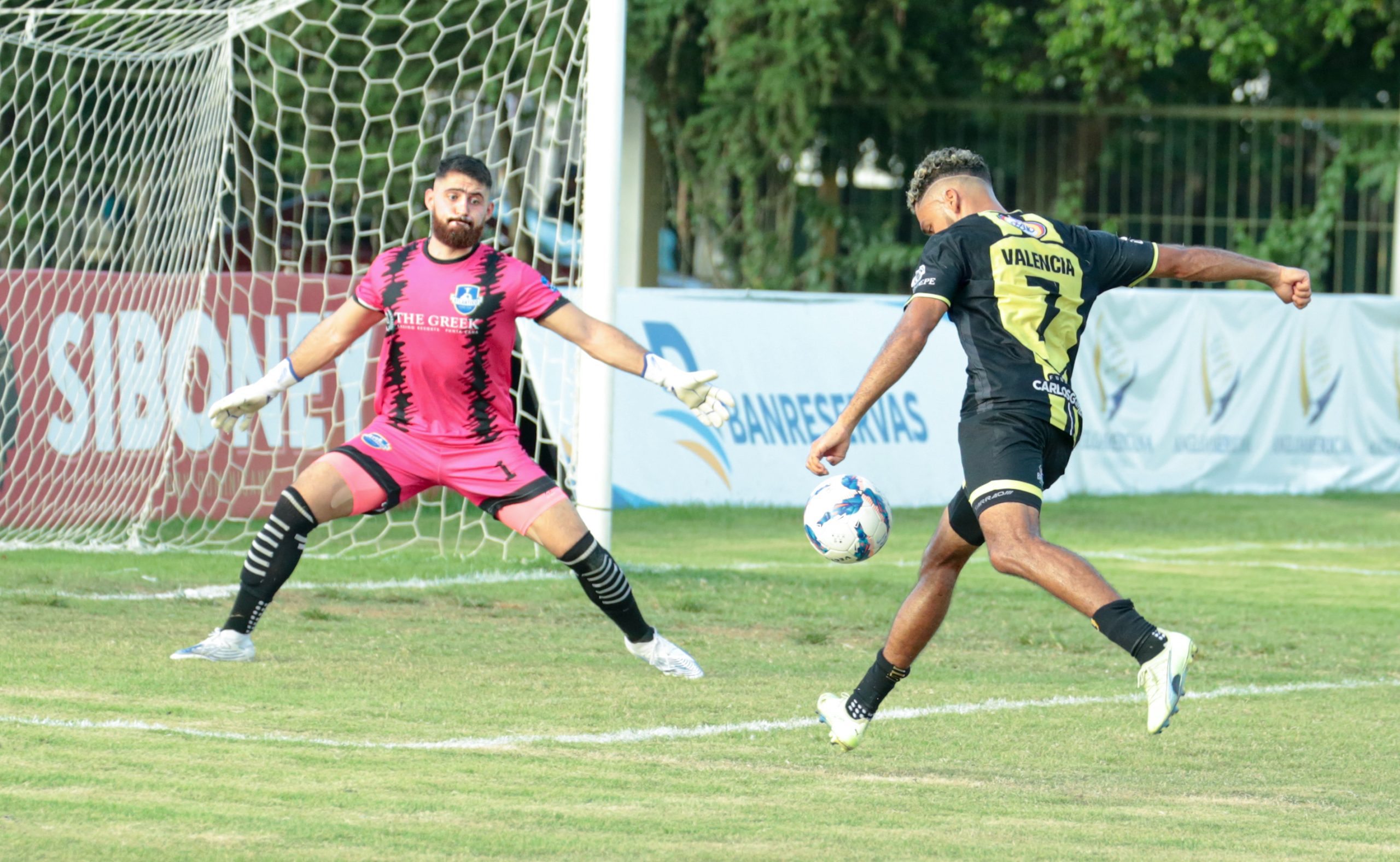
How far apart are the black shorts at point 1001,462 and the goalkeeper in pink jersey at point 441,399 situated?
1.75 m

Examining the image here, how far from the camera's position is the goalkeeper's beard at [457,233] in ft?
24.9

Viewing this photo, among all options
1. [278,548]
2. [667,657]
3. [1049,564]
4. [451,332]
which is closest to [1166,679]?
[1049,564]

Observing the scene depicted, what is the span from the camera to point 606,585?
777 cm

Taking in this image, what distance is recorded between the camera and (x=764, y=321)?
16359mm

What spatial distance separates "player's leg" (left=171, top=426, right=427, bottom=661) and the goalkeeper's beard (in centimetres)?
84

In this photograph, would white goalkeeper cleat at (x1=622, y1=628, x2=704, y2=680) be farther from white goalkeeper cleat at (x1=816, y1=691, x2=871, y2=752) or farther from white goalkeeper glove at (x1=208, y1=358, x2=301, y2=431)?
white goalkeeper glove at (x1=208, y1=358, x2=301, y2=431)

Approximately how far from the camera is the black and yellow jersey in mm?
6094

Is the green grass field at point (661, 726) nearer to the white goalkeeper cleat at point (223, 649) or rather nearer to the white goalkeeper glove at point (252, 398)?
the white goalkeeper cleat at point (223, 649)

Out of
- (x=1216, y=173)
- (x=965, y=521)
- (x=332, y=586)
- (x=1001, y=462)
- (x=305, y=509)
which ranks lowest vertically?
(x=332, y=586)

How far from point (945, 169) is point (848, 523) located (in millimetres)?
1282

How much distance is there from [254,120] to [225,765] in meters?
10.2

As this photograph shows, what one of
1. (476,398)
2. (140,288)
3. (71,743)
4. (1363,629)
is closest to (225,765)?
(71,743)

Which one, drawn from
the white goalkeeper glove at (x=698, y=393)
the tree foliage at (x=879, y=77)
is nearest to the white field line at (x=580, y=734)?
the white goalkeeper glove at (x=698, y=393)

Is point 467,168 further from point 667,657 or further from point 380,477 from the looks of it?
point 667,657
